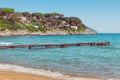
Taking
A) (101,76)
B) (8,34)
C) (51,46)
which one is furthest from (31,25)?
(101,76)

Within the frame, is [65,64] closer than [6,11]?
Yes

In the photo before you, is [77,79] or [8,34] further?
[8,34]

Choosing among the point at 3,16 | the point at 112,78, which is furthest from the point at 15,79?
the point at 3,16

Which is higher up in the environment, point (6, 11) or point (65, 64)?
point (6, 11)

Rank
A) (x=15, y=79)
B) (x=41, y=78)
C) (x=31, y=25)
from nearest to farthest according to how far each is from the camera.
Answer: (x=15, y=79)
(x=41, y=78)
(x=31, y=25)

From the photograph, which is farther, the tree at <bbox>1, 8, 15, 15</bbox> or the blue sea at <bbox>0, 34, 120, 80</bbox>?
the tree at <bbox>1, 8, 15, 15</bbox>

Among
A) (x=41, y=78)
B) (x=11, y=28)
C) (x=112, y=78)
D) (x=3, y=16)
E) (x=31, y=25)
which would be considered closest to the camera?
(x=41, y=78)

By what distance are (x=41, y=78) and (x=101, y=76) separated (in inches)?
204

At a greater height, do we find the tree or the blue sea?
the tree

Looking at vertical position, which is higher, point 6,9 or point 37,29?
point 6,9

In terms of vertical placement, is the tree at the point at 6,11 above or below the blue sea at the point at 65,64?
above

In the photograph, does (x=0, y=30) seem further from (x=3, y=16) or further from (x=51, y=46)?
(x=51, y=46)

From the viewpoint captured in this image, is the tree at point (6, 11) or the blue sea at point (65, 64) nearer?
the blue sea at point (65, 64)

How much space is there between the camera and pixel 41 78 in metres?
21.5
